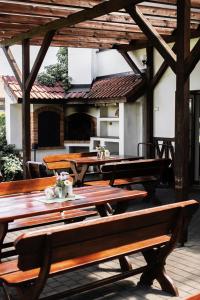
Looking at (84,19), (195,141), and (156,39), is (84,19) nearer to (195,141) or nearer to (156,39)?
(156,39)

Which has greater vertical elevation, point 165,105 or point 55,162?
point 165,105

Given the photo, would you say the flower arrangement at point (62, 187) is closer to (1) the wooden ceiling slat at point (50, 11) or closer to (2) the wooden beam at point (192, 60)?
(2) the wooden beam at point (192, 60)

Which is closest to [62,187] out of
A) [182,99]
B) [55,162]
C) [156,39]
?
[182,99]

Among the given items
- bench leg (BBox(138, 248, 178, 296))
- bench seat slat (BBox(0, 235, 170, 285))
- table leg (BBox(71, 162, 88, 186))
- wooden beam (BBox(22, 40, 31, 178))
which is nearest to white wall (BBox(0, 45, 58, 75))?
wooden beam (BBox(22, 40, 31, 178))

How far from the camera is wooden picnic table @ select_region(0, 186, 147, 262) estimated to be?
434 centimetres

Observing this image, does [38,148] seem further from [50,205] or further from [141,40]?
[50,205]

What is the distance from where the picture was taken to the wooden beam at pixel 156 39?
6.11 meters

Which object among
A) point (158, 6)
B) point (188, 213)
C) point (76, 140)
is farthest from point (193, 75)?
point (188, 213)

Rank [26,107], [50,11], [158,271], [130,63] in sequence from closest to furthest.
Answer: [158,271] < [50,11] < [26,107] < [130,63]

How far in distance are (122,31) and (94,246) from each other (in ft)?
24.8

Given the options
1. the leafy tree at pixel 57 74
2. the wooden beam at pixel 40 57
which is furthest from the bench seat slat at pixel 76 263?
the leafy tree at pixel 57 74

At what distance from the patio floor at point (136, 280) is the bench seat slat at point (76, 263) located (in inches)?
21.4

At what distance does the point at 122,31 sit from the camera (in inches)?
414

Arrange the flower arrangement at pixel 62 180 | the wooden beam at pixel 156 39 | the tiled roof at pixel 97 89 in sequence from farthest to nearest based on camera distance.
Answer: the tiled roof at pixel 97 89 → the wooden beam at pixel 156 39 → the flower arrangement at pixel 62 180
